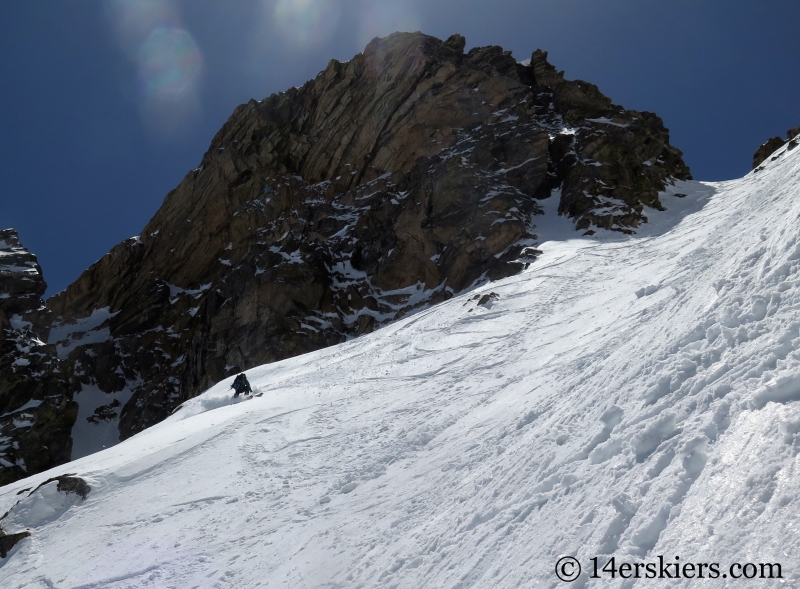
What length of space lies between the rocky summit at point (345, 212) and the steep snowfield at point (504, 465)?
22.3 m

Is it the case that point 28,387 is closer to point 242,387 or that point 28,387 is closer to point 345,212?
point 345,212

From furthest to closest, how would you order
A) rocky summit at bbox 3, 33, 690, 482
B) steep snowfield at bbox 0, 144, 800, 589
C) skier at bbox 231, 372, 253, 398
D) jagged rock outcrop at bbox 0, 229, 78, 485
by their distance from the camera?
jagged rock outcrop at bbox 0, 229, 78, 485, rocky summit at bbox 3, 33, 690, 482, skier at bbox 231, 372, 253, 398, steep snowfield at bbox 0, 144, 800, 589

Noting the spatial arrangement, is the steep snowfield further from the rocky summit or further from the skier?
the rocky summit

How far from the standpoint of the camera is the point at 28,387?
56.2 metres

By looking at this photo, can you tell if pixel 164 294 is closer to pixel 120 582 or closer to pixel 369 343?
pixel 369 343

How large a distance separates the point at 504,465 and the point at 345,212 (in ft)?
171

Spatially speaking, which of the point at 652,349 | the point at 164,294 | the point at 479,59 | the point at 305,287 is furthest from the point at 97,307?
the point at 652,349

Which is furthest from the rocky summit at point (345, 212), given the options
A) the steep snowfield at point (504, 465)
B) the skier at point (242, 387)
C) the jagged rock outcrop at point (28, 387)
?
the steep snowfield at point (504, 465)

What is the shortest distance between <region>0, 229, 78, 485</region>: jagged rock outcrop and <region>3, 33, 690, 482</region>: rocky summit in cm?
94

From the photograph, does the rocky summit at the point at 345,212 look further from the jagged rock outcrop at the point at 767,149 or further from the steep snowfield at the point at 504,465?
the steep snowfield at the point at 504,465

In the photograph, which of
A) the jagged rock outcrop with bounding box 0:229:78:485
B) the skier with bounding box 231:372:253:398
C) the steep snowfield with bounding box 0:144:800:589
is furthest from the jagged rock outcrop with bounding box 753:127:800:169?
the jagged rock outcrop with bounding box 0:229:78:485

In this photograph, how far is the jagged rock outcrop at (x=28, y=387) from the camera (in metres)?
50.7

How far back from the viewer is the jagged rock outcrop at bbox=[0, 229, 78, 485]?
50.7 m

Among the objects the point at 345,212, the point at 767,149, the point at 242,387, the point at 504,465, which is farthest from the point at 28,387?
the point at 767,149
